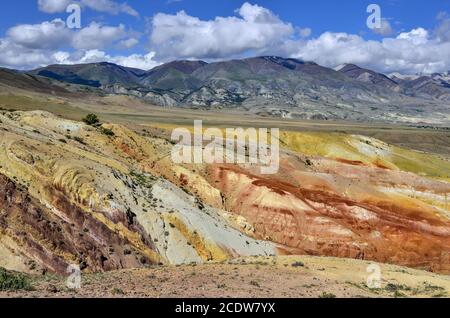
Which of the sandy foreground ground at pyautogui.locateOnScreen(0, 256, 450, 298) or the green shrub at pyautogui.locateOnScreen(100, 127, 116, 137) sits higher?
the green shrub at pyautogui.locateOnScreen(100, 127, 116, 137)

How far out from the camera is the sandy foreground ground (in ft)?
59.8

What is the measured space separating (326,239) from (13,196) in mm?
28714

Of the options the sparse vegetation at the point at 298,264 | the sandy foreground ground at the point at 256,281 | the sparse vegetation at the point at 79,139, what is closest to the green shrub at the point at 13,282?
the sandy foreground ground at the point at 256,281

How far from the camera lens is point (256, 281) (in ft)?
69.9

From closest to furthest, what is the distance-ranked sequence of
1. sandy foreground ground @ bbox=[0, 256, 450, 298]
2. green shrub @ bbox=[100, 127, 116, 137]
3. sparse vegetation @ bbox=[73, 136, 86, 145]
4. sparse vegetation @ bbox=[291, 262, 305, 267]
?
sandy foreground ground @ bbox=[0, 256, 450, 298] < sparse vegetation @ bbox=[291, 262, 305, 267] < sparse vegetation @ bbox=[73, 136, 86, 145] < green shrub @ bbox=[100, 127, 116, 137]

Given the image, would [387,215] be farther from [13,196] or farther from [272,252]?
[13,196]

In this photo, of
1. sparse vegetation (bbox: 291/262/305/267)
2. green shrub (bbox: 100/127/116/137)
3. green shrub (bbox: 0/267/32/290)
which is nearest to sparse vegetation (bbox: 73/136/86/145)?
green shrub (bbox: 100/127/116/137)

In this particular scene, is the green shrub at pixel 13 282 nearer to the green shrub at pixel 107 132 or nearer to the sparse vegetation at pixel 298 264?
the sparse vegetation at pixel 298 264

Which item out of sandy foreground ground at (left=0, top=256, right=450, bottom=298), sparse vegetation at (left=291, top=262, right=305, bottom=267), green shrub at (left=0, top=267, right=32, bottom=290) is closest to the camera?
green shrub at (left=0, top=267, right=32, bottom=290)

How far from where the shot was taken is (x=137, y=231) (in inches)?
1409

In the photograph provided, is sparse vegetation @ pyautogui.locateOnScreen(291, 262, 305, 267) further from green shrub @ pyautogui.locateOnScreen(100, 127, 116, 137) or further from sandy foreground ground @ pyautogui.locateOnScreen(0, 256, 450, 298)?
green shrub @ pyautogui.locateOnScreen(100, 127, 116, 137)

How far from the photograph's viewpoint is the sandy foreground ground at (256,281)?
18234 mm

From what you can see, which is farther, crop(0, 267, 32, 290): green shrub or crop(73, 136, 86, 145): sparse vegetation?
crop(73, 136, 86, 145): sparse vegetation

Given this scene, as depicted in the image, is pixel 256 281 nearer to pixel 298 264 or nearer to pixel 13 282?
pixel 298 264
